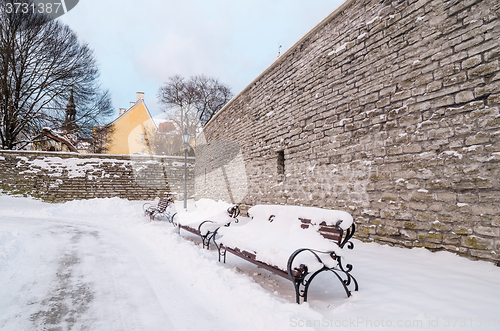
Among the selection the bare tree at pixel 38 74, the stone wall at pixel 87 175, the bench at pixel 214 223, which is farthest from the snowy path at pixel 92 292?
the bare tree at pixel 38 74

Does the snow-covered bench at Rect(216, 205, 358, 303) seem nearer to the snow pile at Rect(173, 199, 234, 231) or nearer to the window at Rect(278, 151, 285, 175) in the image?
the snow pile at Rect(173, 199, 234, 231)

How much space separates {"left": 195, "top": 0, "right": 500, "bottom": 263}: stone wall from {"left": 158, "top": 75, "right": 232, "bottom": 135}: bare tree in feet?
67.0

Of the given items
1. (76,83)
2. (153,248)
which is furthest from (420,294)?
(76,83)

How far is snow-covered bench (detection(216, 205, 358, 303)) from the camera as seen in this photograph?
2438 mm

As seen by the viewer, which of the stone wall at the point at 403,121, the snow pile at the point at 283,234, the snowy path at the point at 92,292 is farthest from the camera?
the stone wall at the point at 403,121

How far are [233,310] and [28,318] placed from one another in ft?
5.89

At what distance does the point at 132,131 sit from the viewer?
84.4 ft

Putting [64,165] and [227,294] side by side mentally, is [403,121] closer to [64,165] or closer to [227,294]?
[227,294]

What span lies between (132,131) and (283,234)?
25.8 metres

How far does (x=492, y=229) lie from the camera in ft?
9.38

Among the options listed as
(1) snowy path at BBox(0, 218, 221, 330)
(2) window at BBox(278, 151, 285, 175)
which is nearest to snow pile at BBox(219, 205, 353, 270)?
(1) snowy path at BBox(0, 218, 221, 330)

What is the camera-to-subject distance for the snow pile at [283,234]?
2629 mm

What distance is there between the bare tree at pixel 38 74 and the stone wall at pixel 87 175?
2.28 m

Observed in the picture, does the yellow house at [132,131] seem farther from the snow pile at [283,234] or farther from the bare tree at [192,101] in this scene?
the snow pile at [283,234]
